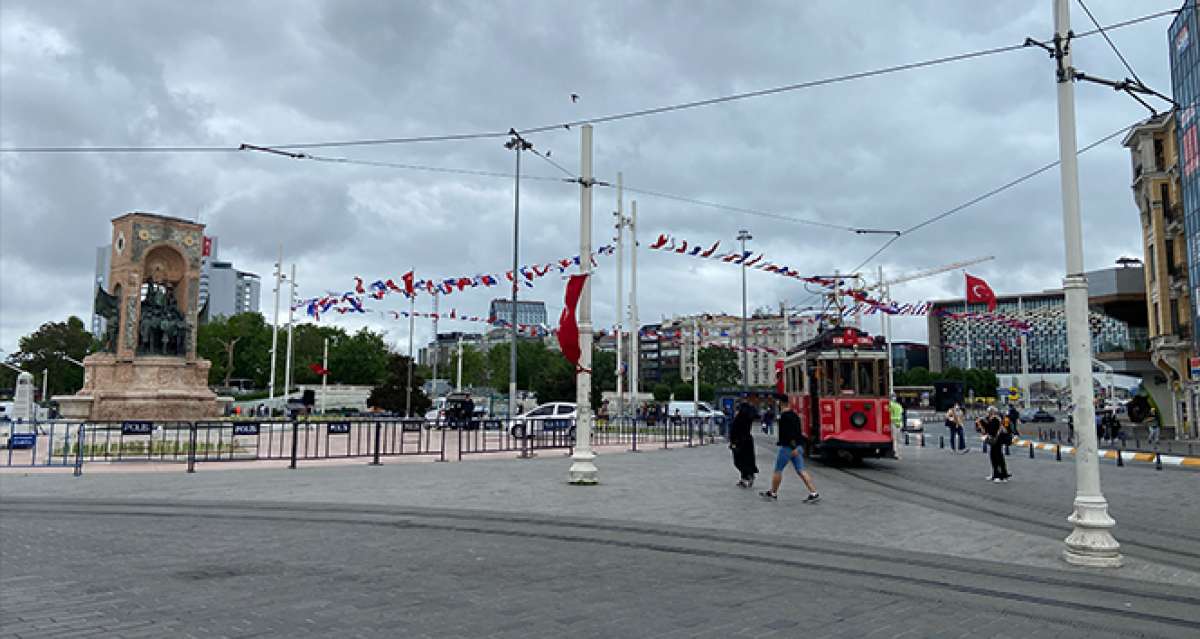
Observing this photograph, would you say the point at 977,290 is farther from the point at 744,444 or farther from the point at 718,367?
the point at 718,367

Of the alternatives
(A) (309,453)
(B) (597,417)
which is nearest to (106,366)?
(A) (309,453)

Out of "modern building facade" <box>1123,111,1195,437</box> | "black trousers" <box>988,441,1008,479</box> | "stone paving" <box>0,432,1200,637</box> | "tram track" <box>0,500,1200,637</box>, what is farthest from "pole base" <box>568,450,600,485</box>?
"modern building facade" <box>1123,111,1195,437</box>

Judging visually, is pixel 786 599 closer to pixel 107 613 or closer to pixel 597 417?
pixel 107 613

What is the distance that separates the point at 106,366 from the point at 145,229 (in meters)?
5.69

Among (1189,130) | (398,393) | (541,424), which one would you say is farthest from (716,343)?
(541,424)

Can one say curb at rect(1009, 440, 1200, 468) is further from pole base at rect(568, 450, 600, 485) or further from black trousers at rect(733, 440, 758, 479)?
pole base at rect(568, 450, 600, 485)

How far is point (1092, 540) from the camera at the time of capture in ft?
26.5

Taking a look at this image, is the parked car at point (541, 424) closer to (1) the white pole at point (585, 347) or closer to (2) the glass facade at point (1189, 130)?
(1) the white pole at point (585, 347)

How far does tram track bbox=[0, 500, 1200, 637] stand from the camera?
650cm

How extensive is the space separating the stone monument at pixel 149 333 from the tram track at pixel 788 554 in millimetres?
19204

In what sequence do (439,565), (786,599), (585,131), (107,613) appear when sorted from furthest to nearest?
(585,131), (439,565), (786,599), (107,613)

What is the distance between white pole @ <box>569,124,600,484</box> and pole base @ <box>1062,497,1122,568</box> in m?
8.57

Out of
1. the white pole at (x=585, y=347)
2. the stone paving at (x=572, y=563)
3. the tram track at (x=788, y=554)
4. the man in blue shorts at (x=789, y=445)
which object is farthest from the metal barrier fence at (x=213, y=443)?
the man in blue shorts at (x=789, y=445)

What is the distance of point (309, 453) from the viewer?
24.2 m
